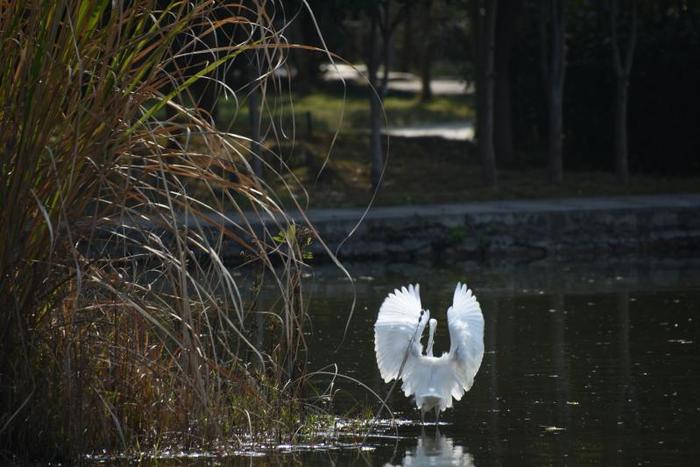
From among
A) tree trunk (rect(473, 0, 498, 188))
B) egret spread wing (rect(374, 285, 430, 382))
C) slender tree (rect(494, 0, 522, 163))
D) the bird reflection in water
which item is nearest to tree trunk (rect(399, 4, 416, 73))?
slender tree (rect(494, 0, 522, 163))

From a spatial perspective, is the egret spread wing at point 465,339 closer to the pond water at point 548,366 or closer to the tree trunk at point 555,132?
Result: the pond water at point 548,366

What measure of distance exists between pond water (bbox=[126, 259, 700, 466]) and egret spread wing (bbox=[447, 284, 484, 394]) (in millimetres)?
308

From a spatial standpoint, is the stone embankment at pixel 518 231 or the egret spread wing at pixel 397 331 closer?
the egret spread wing at pixel 397 331

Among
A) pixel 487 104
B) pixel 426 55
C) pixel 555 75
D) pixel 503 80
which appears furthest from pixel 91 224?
pixel 426 55

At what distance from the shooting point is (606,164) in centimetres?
2277

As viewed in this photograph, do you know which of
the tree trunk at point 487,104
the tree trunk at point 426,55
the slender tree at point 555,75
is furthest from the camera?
the tree trunk at point 426,55

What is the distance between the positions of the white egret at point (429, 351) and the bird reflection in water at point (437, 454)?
1.03ft

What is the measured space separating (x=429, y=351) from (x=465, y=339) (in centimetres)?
37

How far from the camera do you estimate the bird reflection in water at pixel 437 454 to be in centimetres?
661

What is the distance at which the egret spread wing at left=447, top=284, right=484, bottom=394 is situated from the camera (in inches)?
300

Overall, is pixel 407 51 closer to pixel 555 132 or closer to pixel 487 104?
pixel 555 132

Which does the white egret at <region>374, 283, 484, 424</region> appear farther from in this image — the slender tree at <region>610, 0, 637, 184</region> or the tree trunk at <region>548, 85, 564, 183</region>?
the slender tree at <region>610, 0, 637, 184</region>

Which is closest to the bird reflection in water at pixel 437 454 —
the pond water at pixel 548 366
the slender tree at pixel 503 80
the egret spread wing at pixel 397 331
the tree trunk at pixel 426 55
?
the pond water at pixel 548 366

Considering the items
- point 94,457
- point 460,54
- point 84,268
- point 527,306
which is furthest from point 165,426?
point 460,54
